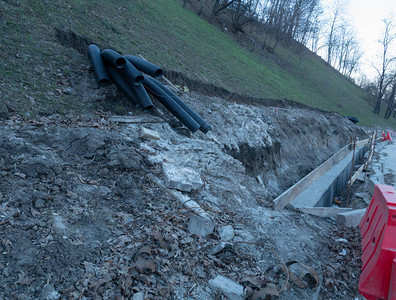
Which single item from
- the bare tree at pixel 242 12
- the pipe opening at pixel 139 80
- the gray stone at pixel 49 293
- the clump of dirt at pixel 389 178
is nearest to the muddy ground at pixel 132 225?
the gray stone at pixel 49 293

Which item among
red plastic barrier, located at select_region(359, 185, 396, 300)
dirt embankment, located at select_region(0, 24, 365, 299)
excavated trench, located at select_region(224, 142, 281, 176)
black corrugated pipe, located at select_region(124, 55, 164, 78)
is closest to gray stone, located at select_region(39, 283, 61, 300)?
dirt embankment, located at select_region(0, 24, 365, 299)

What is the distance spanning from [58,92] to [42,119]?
1.09 metres

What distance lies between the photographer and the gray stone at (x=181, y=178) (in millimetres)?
4535

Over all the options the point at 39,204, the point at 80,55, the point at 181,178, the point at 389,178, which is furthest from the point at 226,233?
the point at 389,178

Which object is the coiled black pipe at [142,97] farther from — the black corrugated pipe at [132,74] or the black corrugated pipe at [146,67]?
the black corrugated pipe at [146,67]

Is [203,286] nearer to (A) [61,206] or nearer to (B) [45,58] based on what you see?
(A) [61,206]

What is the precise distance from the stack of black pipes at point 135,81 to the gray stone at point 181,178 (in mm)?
1873

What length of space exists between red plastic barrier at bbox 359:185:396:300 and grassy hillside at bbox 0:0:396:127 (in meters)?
5.41

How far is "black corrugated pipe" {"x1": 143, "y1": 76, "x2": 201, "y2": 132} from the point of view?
6.65 metres

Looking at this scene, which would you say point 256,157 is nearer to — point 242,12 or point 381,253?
point 381,253

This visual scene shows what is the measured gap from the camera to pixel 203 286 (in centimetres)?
304

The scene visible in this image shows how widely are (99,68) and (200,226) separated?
449 centimetres

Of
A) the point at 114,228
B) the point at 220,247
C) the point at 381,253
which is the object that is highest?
the point at 381,253

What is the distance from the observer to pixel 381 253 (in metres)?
3.29
